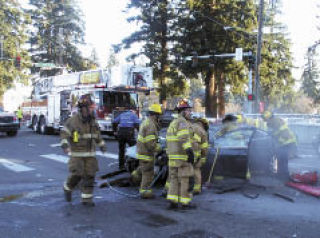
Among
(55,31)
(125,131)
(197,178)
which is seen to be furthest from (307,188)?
(55,31)

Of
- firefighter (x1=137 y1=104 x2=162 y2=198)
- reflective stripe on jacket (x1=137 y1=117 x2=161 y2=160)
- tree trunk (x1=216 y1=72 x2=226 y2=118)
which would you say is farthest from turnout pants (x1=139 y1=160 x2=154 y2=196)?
tree trunk (x1=216 y1=72 x2=226 y2=118)

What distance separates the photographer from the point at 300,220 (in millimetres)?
5207

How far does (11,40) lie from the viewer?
40.9 meters

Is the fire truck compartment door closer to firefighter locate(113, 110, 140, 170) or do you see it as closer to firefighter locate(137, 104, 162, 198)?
firefighter locate(113, 110, 140, 170)

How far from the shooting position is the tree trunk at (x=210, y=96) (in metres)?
28.7

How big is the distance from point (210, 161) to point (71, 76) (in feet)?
44.4

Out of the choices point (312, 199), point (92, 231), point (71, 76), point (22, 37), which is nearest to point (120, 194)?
point (92, 231)

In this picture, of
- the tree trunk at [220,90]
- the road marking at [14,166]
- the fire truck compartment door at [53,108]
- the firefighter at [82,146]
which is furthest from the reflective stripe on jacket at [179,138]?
the tree trunk at [220,90]

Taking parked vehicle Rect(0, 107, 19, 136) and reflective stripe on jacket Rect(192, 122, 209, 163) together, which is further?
parked vehicle Rect(0, 107, 19, 136)

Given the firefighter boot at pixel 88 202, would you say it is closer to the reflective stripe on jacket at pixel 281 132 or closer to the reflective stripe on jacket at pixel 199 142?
the reflective stripe on jacket at pixel 199 142

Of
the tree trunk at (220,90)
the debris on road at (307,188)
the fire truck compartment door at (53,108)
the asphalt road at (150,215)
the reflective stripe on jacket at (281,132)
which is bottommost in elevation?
the asphalt road at (150,215)

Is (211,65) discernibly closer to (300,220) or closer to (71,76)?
(71,76)

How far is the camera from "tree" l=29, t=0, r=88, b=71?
43688mm

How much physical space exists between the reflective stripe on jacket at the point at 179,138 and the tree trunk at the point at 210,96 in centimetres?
2316
